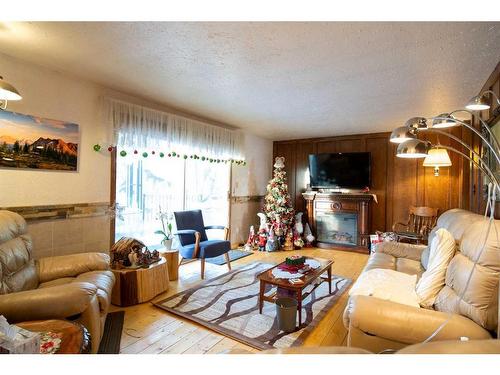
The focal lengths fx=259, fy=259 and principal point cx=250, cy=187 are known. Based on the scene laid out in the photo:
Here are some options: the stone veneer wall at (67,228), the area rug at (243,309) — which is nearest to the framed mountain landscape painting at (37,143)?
the stone veneer wall at (67,228)

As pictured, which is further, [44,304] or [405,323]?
[44,304]

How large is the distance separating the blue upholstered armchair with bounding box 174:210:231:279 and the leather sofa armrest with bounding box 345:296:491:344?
2107 mm

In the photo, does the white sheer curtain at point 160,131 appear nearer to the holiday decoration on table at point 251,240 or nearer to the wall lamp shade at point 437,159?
the holiday decoration on table at point 251,240

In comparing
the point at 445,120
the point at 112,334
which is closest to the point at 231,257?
the point at 112,334

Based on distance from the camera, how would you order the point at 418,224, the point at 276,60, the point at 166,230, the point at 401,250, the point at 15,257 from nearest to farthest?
the point at 15,257 → the point at 276,60 → the point at 401,250 → the point at 166,230 → the point at 418,224

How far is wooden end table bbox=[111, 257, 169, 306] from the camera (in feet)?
8.29

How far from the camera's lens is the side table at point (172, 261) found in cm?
316

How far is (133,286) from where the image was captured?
2539 mm

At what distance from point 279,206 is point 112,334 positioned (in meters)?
3.46

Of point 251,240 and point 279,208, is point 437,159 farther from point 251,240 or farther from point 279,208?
point 251,240

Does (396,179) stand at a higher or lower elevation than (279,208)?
higher

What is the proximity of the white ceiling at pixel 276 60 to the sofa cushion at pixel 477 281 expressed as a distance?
4.38ft

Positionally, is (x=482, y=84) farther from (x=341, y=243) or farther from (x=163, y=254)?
(x=163, y=254)
